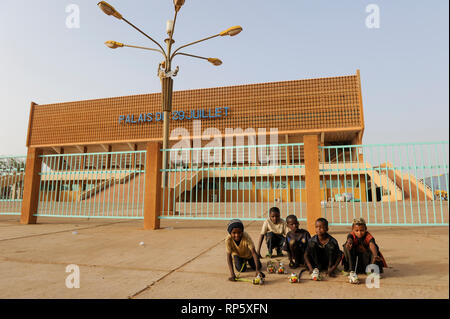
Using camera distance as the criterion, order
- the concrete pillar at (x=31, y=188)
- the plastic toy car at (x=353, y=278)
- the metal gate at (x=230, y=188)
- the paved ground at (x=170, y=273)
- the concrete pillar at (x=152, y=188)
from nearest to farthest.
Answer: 1. the paved ground at (x=170, y=273)
2. the plastic toy car at (x=353, y=278)
3. the metal gate at (x=230, y=188)
4. the concrete pillar at (x=152, y=188)
5. the concrete pillar at (x=31, y=188)

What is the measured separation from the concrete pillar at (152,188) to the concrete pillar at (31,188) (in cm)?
394

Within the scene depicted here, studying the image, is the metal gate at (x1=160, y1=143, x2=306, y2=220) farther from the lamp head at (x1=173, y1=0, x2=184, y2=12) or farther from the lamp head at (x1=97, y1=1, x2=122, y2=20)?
the lamp head at (x1=173, y1=0, x2=184, y2=12)

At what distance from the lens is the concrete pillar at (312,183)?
582cm

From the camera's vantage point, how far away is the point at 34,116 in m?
38.1

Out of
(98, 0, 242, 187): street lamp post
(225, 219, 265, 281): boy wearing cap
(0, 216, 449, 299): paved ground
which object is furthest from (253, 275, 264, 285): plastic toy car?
(98, 0, 242, 187): street lamp post

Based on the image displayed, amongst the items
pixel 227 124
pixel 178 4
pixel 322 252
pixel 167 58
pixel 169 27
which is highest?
pixel 227 124

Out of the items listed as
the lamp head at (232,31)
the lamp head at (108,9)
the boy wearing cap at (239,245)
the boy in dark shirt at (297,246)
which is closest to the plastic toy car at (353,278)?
the boy in dark shirt at (297,246)

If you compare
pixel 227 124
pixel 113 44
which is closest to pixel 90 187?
pixel 113 44

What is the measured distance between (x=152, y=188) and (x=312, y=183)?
391 centimetres

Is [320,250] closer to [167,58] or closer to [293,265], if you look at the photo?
[293,265]

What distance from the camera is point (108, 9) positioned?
7535mm

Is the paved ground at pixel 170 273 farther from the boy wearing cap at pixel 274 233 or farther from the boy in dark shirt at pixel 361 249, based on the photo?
the boy wearing cap at pixel 274 233
